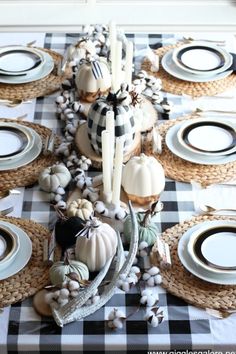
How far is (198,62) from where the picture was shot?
2170 millimetres

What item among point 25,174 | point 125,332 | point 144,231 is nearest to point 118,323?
point 125,332

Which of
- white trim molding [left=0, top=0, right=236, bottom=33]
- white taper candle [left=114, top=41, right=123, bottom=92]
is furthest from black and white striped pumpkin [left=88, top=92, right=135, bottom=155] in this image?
white trim molding [left=0, top=0, right=236, bottom=33]

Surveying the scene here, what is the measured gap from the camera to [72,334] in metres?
1.37

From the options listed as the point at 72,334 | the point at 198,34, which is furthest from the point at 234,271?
the point at 198,34

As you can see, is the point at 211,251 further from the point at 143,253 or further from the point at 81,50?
the point at 81,50

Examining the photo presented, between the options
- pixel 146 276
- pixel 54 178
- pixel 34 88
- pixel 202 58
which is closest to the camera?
pixel 146 276

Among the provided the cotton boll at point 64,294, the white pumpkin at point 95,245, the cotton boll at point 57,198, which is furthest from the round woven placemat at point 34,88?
the cotton boll at point 64,294

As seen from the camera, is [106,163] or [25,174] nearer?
[106,163]

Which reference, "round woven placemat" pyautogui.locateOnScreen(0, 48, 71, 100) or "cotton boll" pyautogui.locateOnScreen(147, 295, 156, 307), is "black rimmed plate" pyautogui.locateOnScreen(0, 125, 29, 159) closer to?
"round woven placemat" pyautogui.locateOnScreen(0, 48, 71, 100)

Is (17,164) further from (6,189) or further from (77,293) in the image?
(77,293)

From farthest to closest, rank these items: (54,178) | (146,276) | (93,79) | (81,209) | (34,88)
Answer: (34,88), (93,79), (54,178), (81,209), (146,276)

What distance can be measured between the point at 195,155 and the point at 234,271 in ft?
1.41

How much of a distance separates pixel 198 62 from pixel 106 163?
2.32ft

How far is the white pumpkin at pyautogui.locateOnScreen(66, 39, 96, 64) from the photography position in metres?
2.15
